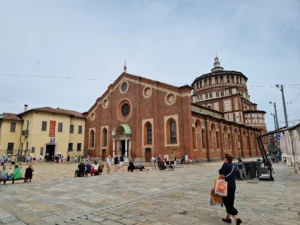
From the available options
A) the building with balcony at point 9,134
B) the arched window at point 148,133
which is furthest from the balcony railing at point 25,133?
the arched window at point 148,133

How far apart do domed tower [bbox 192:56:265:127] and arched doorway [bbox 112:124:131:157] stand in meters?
29.2

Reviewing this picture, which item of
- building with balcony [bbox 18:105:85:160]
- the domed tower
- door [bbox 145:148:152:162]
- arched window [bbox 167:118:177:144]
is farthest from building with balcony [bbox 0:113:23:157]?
the domed tower

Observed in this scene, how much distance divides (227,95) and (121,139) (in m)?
32.1

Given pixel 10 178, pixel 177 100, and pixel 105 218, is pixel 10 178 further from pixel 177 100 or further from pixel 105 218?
pixel 177 100

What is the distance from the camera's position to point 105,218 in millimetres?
4973

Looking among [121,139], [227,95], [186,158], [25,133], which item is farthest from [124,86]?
[227,95]

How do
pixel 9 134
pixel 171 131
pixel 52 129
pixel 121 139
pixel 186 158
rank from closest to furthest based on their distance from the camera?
pixel 186 158 < pixel 171 131 < pixel 121 139 < pixel 9 134 < pixel 52 129

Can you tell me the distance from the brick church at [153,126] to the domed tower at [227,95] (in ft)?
21.8

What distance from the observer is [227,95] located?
50.3 metres

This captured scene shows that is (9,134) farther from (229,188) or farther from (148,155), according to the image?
(229,188)

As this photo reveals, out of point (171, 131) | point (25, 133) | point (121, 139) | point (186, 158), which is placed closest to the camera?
point (186, 158)

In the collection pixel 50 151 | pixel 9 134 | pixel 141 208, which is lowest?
pixel 141 208

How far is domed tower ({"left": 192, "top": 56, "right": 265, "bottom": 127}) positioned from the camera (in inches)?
1932

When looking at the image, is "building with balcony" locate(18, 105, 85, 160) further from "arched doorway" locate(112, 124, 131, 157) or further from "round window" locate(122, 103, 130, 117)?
"round window" locate(122, 103, 130, 117)
